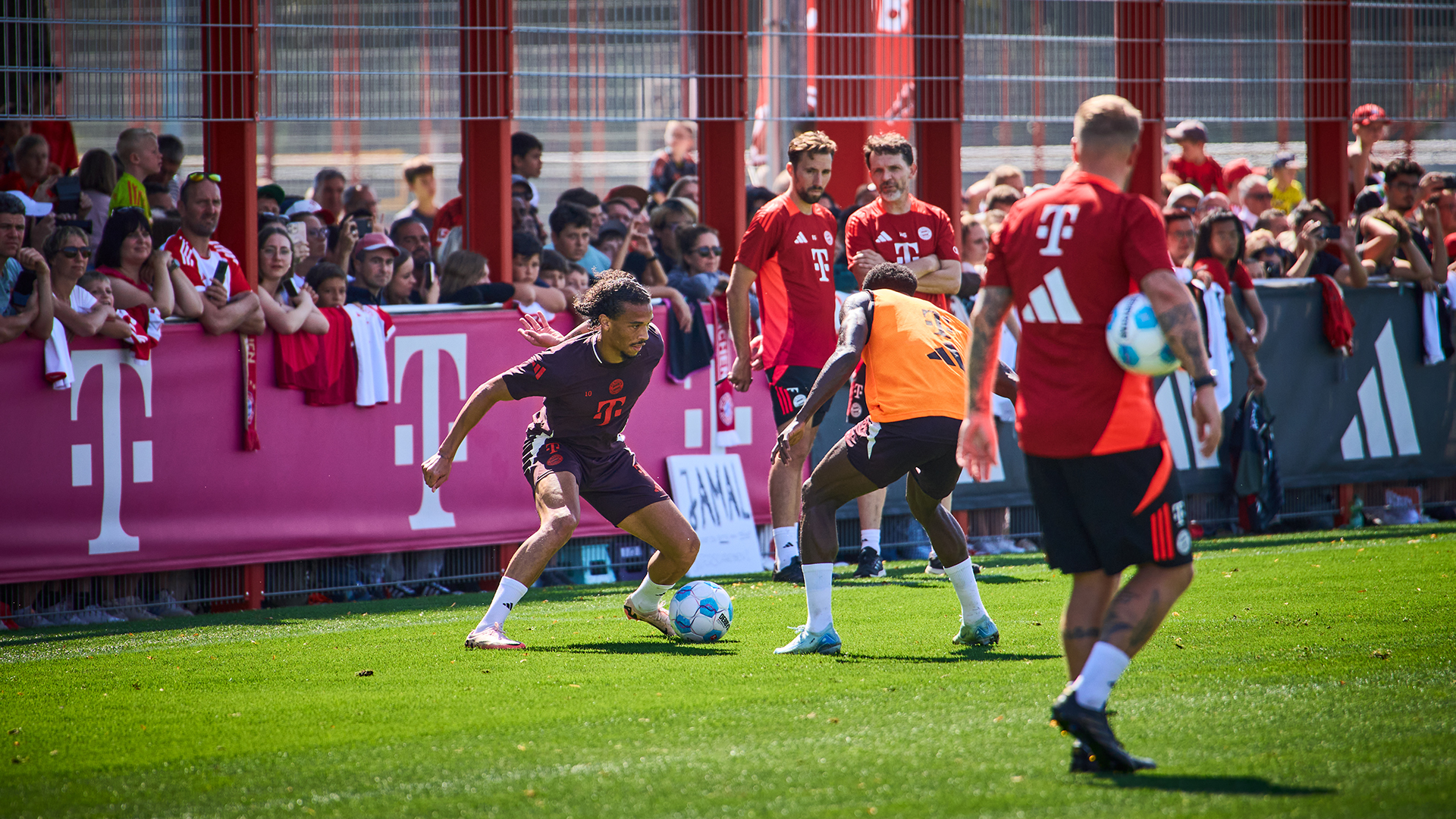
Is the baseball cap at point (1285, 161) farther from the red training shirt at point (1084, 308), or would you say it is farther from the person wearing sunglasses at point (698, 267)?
the red training shirt at point (1084, 308)

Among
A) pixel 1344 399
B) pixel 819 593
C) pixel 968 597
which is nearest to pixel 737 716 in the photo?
pixel 819 593

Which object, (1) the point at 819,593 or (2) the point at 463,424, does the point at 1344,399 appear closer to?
(1) the point at 819,593

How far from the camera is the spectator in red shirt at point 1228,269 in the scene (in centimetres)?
A: 1248

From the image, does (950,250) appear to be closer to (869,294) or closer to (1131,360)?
(869,294)

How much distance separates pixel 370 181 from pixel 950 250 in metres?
20.0

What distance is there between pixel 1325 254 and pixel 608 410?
8.14 m

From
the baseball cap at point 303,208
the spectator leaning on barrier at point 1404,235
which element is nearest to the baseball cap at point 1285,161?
the spectator leaning on barrier at point 1404,235

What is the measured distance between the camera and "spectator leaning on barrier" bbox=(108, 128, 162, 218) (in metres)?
10.6

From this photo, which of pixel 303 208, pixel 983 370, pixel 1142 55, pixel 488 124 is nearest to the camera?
pixel 983 370

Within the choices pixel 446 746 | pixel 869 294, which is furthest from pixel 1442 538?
pixel 446 746

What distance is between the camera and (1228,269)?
498 inches

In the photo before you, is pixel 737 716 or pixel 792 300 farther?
pixel 792 300

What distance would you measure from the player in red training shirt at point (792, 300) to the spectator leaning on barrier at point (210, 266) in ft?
9.88

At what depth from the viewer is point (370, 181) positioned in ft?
92.5
